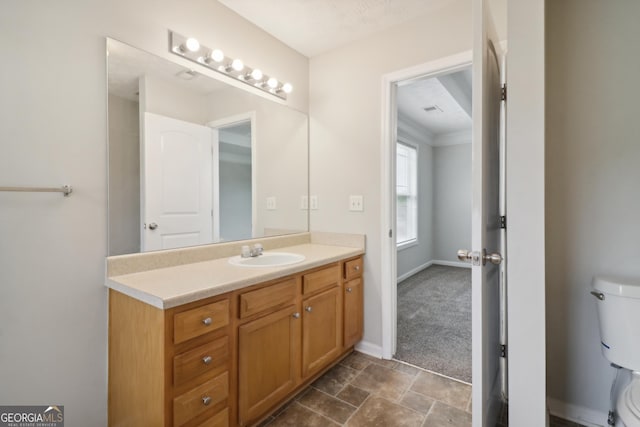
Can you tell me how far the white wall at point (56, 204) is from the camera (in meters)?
1.18

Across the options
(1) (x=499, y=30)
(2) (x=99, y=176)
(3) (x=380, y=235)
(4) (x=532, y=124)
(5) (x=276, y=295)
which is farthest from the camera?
(3) (x=380, y=235)

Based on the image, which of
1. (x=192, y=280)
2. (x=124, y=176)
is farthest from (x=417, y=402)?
(x=124, y=176)

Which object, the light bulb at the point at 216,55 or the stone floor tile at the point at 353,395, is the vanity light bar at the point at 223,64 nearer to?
the light bulb at the point at 216,55

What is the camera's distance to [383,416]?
1.60 meters

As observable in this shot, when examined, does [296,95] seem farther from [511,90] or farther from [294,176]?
[511,90]

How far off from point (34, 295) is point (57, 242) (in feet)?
0.74

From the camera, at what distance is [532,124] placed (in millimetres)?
1113

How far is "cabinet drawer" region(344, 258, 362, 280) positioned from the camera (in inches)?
83.6

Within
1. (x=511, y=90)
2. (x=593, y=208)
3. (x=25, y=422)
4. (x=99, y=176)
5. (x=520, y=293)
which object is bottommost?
(x=25, y=422)

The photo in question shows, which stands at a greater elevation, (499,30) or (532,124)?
(499,30)

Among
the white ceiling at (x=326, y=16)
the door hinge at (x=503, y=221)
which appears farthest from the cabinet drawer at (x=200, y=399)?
the white ceiling at (x=326, y=16)

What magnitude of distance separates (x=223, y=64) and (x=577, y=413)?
2.84 m

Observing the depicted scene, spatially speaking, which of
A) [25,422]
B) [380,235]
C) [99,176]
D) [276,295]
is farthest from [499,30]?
[25,422]

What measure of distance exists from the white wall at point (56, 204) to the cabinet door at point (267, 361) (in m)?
0.67
